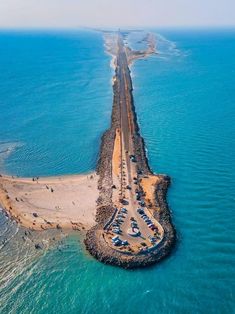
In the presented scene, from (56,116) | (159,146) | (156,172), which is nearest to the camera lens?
(156,172)

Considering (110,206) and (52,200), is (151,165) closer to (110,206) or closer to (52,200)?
(110,206)

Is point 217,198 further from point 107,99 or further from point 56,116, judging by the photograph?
point 107,99

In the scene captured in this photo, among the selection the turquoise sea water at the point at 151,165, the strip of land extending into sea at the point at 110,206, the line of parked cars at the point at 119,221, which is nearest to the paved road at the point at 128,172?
the strip of land extending into sea at the point at 110,206

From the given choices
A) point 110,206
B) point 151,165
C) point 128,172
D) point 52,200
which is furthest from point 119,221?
point 151,165

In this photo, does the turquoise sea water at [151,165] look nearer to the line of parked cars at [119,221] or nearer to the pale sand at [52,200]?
the pale sand at [52,200]

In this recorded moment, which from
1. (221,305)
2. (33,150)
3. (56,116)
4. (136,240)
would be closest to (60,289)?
(136,240)

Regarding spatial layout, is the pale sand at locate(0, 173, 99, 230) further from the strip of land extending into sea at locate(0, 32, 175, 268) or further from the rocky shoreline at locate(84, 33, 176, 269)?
the rocky shoreline at locate(84, 33, 176, 269)
